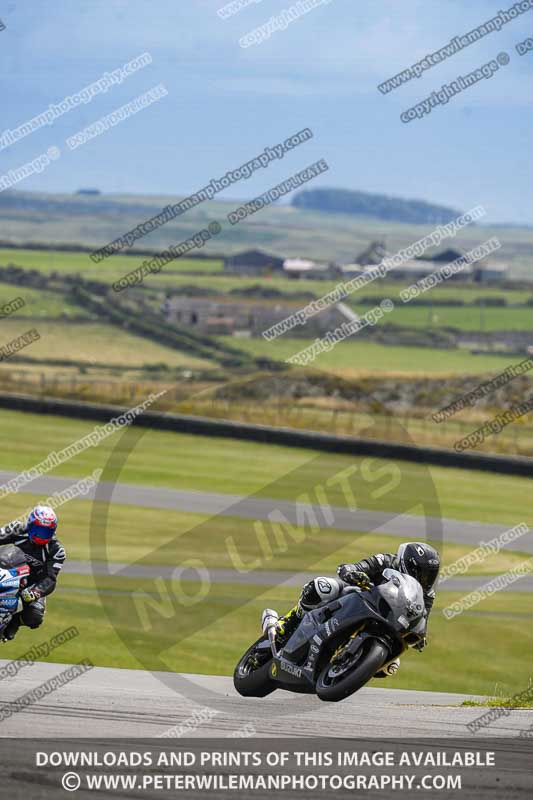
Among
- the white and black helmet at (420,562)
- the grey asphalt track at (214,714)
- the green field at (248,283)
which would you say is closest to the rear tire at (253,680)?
the grey asphalt track at (214,714)

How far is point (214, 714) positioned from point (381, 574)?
1.80m

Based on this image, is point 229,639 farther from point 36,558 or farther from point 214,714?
point 214,714

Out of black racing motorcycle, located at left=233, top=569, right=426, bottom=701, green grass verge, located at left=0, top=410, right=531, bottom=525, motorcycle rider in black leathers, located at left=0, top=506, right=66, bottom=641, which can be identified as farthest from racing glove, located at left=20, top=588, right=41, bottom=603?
green grass verge, located at left=0, top=410, right=531, bottom=525

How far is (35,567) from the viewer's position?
13258mm

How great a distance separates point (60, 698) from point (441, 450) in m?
31.4

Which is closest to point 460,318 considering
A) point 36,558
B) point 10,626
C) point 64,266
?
point 64,266

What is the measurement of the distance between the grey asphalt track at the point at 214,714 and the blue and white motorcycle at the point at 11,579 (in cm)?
61

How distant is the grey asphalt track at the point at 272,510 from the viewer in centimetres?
3184

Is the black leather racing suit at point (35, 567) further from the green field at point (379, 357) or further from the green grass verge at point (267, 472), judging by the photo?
the green field at point (379, 357)

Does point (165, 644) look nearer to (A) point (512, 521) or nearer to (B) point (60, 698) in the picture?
(B) point (60, 698)

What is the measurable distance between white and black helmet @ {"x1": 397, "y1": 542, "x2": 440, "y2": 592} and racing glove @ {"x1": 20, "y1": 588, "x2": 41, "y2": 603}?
14.0 ft

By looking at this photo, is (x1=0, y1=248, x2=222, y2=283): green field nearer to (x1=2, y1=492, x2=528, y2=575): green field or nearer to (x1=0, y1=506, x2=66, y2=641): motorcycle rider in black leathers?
(x1=2, y1=492, x2=528, y2=575): green field

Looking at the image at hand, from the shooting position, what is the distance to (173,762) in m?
8.50

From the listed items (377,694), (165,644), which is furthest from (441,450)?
(377,694)
